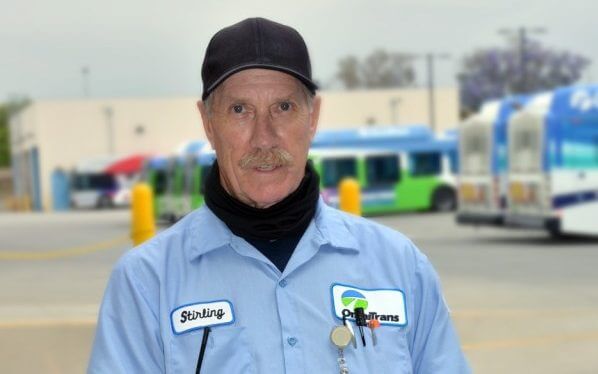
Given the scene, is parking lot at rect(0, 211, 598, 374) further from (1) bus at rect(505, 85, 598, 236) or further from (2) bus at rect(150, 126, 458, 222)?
(2) bus at rect(150, 126, 458, 222)

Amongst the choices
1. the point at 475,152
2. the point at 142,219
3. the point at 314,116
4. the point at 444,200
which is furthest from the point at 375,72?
the point at 314,116

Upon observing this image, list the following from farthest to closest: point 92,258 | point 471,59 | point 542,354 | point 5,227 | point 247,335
Answer: point 471,59, point 5,227, point 92,258, point 542,354, point 247,335

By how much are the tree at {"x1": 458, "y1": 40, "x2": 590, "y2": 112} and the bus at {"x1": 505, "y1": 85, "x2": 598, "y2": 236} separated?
257ft

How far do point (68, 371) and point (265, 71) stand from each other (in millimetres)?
4173

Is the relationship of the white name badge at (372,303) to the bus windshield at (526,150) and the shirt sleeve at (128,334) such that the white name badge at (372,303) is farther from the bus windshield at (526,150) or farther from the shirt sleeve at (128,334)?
the bus windshield at (526,150)

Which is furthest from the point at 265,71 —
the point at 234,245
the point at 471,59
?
the point at 471,59

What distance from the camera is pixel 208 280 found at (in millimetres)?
2479

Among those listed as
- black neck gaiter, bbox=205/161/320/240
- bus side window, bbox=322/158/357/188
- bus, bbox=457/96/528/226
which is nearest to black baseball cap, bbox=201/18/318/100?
black neck gaiter, bbox=205/161/320/240

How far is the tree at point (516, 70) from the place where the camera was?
103312 mm

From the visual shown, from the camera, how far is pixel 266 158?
2.50m

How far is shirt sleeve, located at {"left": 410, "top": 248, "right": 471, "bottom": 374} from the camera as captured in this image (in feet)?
8.48

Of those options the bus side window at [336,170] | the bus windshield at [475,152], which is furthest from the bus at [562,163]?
the bus side window at [336,170]

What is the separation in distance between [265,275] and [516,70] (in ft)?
342

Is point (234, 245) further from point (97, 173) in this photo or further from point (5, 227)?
point (97, 173)
